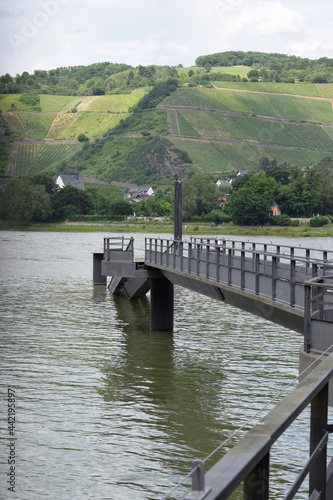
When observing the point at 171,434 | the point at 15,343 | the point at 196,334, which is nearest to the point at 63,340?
the point at 15,343

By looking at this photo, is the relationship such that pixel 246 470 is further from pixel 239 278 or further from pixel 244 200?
pixel 244 200

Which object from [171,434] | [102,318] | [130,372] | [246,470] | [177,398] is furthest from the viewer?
[102,318]

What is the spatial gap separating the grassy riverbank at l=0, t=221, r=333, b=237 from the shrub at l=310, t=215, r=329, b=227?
0.93 metres

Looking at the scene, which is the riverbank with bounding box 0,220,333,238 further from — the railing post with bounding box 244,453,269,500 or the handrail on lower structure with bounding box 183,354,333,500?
the railing post with bounding box 244,453,269,500

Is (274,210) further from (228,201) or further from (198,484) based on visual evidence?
(198,484)

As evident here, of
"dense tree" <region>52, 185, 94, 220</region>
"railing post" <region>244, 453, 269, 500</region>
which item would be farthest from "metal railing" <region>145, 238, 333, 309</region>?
"dense tree" <region>52, 185, 94, 220</region>

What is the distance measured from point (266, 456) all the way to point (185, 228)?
392 feet

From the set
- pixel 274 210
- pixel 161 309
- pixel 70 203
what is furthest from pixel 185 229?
pixel 161 309

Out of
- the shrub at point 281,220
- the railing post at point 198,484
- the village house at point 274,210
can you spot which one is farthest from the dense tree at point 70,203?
the railing post at point 198,484

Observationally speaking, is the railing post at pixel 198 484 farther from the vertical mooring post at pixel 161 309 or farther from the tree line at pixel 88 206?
the tree line at pixel 88 206

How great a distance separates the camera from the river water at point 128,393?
1370 centimetres

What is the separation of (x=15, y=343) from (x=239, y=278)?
9.72 metres

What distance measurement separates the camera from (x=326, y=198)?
13712 centimetres

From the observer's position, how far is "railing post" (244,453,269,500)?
2.80 meters
